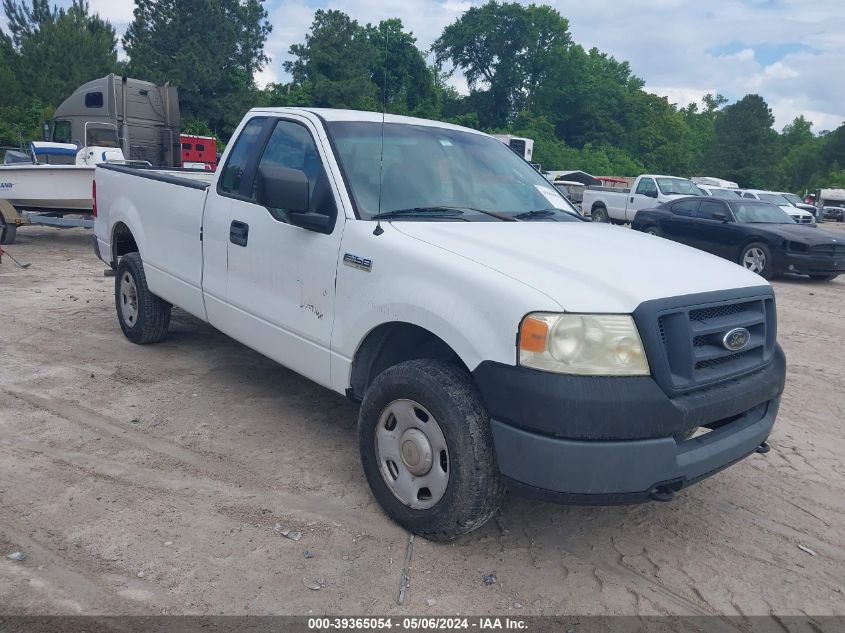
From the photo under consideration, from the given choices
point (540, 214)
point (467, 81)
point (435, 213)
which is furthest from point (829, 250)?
point (467, 81)

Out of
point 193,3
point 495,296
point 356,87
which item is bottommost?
point 495,296

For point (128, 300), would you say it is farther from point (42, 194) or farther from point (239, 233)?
point (42, 194)

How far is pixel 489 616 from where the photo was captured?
9.29ft

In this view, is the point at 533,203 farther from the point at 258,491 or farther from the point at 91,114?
→ the point at 91,114

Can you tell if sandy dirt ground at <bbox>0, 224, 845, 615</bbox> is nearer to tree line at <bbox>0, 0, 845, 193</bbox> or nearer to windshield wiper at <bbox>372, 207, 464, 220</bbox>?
windshield wiper at <bbox>372, 207, 464, 220</bbox>

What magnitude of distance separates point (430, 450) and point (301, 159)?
198 centimetres

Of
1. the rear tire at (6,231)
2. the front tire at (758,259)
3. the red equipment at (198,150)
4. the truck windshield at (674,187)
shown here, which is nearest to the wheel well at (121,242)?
the rear tire at (6,231)

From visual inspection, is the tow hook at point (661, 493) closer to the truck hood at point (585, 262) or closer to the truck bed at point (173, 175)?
the truck hood at point (585, 262)

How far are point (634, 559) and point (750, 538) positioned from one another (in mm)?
665

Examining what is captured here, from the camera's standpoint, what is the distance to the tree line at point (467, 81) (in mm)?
35688

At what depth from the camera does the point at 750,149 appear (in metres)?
69.2

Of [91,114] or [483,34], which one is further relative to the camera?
[483,34]

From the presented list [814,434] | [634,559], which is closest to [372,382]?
[634,559]

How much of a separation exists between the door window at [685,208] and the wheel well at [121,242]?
1145cm
